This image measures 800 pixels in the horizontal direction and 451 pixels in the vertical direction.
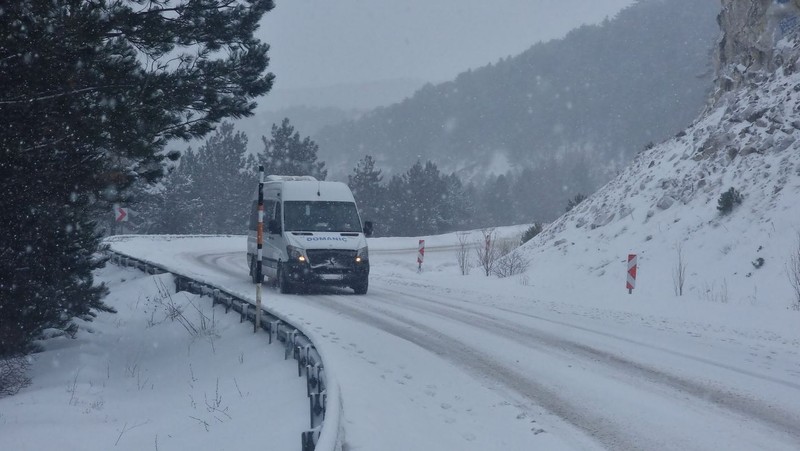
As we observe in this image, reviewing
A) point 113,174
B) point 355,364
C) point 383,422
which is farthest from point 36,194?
point 383,422

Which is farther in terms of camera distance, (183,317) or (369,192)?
(369,192)

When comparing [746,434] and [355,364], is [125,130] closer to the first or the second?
[355,364]

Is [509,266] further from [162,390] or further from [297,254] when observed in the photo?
[162,390]

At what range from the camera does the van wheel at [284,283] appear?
15.9 m

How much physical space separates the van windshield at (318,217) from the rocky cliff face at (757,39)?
1538 cm

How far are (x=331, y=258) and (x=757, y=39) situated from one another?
60.1ft

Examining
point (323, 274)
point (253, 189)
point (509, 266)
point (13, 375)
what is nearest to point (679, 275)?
point (509, 266)

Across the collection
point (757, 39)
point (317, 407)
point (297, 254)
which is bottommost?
point (317, 407)

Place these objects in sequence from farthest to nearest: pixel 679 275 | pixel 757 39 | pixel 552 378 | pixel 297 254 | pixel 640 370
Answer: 1. pixel 757 39
2. pixel 679 275
3. pixel 297 254
4. pixel 640 370
5. pixel 552 378

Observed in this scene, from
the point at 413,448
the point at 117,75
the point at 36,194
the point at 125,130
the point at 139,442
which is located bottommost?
the point at 139,442

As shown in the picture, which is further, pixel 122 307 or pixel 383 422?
pixel 122 307

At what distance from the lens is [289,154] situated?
64375mm

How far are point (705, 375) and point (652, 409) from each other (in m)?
1.70

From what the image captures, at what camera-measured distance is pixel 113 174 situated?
1020cm
